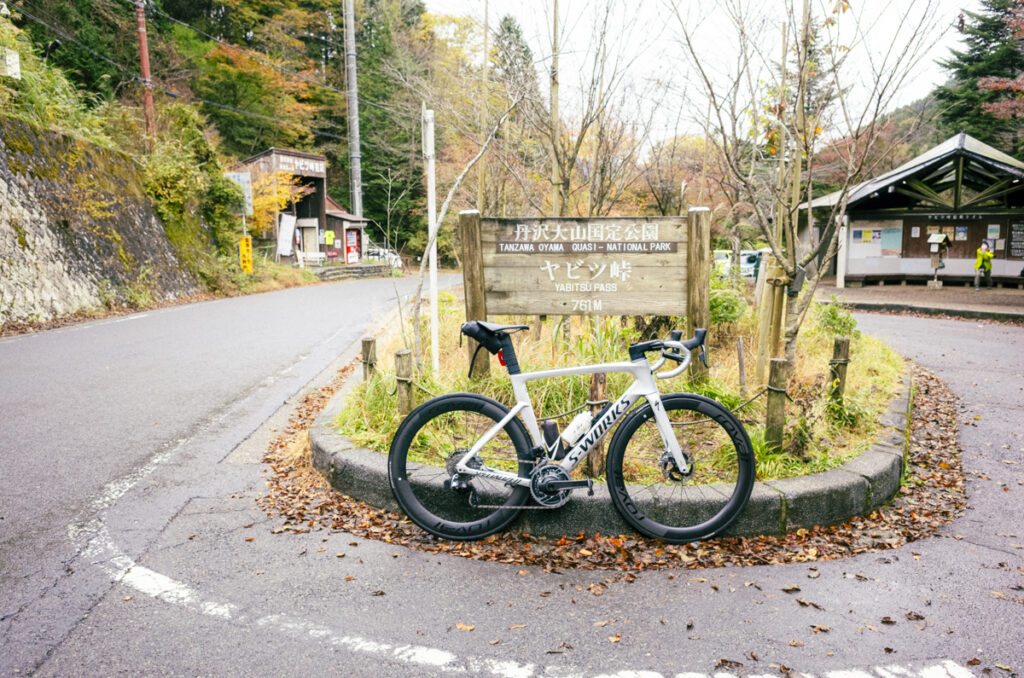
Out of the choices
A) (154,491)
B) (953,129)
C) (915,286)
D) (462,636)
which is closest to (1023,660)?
(462,636)

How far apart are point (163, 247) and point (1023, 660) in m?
19.2

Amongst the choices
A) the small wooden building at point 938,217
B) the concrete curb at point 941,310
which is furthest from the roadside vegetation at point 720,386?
the small wooden building at point 938,217

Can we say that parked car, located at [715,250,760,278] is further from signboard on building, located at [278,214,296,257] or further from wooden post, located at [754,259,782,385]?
signboard on building, located at [278,214,296,257]

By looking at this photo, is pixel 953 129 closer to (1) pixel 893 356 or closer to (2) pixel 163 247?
(1) pixel 893 356

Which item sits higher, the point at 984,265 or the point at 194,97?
the point at 194,97

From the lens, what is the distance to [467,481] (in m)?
3.72

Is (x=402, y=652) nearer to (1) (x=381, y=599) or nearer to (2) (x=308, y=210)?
(1) (x=381, y=599)

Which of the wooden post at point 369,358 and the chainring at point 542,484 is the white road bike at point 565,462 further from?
the wooden post at point 369,358

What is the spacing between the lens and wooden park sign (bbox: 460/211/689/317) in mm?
5277

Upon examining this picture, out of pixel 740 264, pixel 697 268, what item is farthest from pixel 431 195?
pixel 740 264

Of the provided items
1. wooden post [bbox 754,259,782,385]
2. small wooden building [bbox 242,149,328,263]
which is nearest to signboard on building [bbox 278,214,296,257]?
small wooden building [bbox 242,149,328,263]

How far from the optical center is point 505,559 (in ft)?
11.6

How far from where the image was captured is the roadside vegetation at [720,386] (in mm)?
4457

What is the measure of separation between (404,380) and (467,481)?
1141 mm
